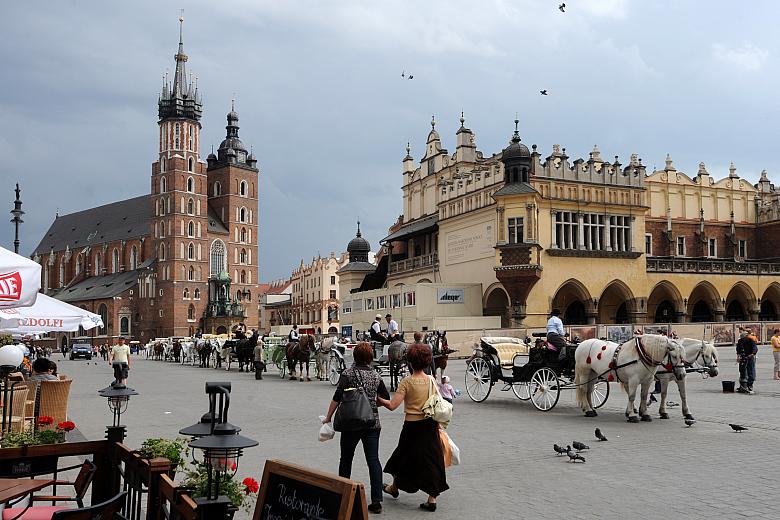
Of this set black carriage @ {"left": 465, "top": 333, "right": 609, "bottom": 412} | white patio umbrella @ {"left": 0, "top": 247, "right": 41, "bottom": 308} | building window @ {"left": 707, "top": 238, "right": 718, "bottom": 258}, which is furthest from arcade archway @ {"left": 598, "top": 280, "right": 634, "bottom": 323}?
white patio umbrella @ {"left": 0, "top": 247, "right": 41, "bottom": 308}

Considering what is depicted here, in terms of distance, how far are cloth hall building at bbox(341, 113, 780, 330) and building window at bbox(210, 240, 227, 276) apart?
58802 millimetres

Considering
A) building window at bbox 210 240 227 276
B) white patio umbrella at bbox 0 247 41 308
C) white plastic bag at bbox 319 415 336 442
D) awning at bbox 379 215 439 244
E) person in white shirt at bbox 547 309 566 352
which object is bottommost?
white plastic bag at bbox 319 415 336 442

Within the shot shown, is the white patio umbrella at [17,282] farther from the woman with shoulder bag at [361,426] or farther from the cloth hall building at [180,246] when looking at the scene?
the cloth hall building at [180,246]

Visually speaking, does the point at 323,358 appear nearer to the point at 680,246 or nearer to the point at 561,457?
the point at 561,457

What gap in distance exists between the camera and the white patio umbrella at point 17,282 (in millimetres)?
8016

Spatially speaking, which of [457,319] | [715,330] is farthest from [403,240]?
[715,330]

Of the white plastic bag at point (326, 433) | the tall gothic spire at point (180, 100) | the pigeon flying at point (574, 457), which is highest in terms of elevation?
the tall gothic spire at point (180, 100)

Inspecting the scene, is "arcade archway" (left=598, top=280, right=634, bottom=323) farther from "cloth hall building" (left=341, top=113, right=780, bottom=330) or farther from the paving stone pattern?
the paving stone pattern

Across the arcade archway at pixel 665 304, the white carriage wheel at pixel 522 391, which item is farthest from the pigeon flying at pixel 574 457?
the arcade archway at pixel 665 304

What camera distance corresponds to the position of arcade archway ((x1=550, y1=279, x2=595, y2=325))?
4453 cm

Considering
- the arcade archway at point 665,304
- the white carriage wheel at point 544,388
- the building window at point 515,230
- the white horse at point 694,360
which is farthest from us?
the arcade archway at point 665,304

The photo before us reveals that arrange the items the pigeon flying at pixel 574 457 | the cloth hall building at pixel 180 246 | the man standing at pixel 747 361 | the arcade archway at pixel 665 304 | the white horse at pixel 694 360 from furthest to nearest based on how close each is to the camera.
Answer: the cloth hall building at pixel 180 246 → the arcade archway at pixel 665 304 → the man standing at pixel 747 361 → the white horse at pixel 694 360 → the pigeon flying at pixel 574 457

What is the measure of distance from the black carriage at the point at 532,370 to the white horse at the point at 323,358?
9.25 m

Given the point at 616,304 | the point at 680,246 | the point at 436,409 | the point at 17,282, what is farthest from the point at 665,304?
the point at 17,282
